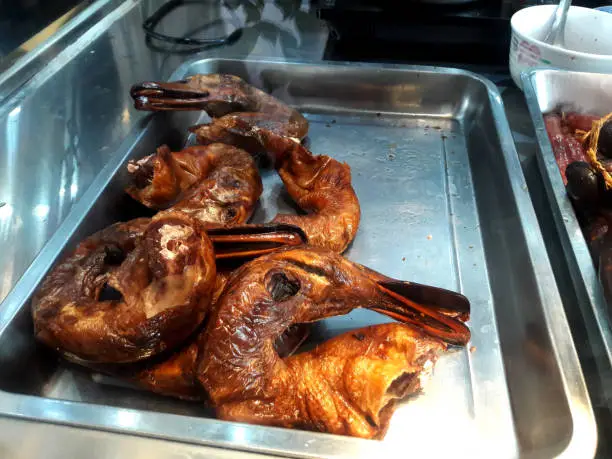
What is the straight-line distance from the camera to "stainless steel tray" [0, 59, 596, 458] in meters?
0.96

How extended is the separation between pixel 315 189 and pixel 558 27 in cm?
136

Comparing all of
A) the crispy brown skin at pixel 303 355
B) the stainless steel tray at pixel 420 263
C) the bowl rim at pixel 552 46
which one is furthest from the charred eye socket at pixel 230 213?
the bowl rim at pixel 552 46

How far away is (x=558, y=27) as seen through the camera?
2.05 meters

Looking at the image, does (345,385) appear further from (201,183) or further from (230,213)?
(201,183)

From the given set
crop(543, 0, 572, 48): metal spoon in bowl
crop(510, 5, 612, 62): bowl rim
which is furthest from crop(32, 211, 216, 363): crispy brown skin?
crop(543, 0, 572, 48): metal spoon in bowl

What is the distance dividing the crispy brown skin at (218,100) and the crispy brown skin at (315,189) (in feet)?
0.21

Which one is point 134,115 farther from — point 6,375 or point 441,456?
point 441,456

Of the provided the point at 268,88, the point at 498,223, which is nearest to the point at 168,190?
the point at 268,88

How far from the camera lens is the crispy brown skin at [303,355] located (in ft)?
3.24

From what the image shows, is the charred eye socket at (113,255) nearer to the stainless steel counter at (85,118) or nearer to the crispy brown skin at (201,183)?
the crispy brown skin at (201,183)

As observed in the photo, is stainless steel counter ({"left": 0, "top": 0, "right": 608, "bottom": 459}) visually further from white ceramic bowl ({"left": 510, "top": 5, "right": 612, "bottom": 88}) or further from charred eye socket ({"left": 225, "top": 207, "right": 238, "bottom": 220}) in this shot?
charred eye socket ({"left": 225, "top": 207, "right": 238, "bottom": 220})

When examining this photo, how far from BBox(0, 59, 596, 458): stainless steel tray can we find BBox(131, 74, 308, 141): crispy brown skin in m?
0.10

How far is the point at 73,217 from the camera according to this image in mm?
1420

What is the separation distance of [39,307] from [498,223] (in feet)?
4.44
